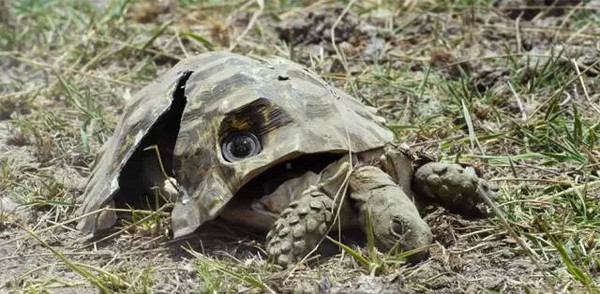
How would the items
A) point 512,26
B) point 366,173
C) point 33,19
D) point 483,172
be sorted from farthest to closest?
point 33,19
point 512,26
point 483,172
point 366,173

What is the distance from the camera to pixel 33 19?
6.32 meters

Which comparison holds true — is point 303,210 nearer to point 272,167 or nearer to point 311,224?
point 311,224

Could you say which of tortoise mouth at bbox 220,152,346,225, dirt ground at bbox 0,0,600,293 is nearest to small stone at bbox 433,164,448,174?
dirt ground at bbox 0,0,600,293

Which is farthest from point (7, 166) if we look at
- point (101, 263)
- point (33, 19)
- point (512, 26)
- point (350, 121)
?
point (512, 26)

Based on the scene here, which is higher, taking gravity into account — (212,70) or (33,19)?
(212,70)

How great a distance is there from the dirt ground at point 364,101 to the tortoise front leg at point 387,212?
7cm

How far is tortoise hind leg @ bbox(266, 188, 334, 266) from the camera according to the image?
10.3 feet

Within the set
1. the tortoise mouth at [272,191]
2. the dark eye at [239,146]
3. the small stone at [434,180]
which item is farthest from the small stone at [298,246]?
the small stone at [434,180]

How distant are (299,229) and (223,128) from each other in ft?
1.55

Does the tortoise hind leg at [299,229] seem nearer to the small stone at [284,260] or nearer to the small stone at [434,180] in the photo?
the small stone at [284,260]

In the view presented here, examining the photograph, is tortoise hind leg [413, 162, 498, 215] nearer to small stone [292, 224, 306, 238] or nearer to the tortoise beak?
small stone [292, 224, 306, 238]

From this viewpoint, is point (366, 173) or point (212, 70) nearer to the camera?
point (366, 173)

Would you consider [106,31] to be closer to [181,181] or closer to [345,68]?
[345,68]

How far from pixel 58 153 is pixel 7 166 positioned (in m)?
0.26
